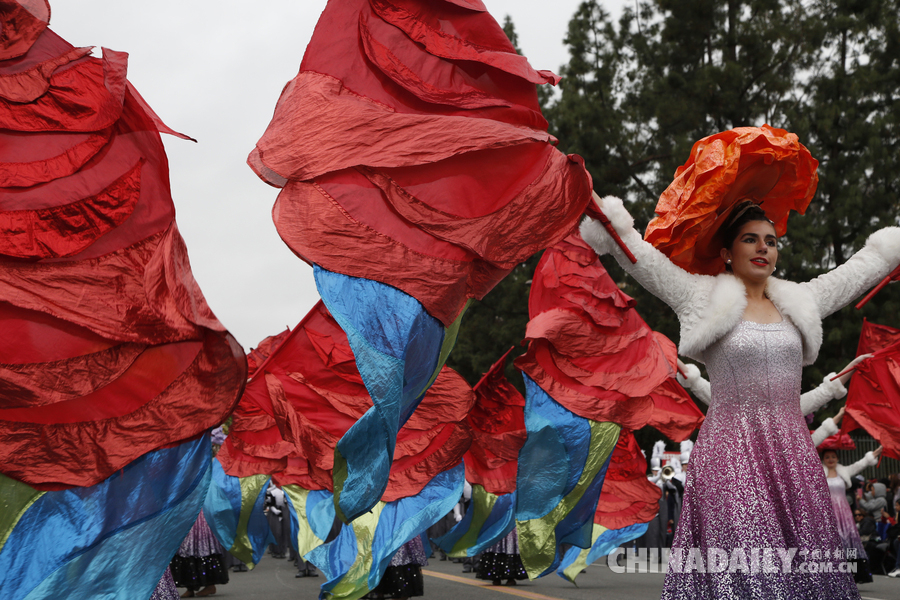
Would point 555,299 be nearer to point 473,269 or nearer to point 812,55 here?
point 473,269

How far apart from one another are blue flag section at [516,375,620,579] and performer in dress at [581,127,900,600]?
4200mm

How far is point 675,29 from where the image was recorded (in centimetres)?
2055

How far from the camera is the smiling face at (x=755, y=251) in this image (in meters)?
4.13

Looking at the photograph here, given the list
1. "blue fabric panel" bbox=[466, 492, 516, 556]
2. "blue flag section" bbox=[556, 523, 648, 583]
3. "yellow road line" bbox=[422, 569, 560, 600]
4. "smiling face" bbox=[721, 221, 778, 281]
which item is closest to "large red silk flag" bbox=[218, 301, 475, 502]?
"blue fabric panel" bbox=[466, 492, 516, 556]

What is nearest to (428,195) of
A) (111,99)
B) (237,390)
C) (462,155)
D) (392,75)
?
(462,155)

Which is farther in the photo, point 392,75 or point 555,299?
point 555,299

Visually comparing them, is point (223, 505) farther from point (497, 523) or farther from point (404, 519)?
point (404, 519)

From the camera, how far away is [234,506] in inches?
461

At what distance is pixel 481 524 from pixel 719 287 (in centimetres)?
639

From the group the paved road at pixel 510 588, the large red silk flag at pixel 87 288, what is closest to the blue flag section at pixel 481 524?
the paved road at pixel 510 588

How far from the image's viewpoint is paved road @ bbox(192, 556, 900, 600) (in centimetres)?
1041

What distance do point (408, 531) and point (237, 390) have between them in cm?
382

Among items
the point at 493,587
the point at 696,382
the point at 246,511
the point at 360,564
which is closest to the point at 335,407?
the point at 360,564

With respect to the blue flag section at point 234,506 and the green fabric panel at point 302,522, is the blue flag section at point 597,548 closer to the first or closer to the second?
the green fabric panel at point 302,522
